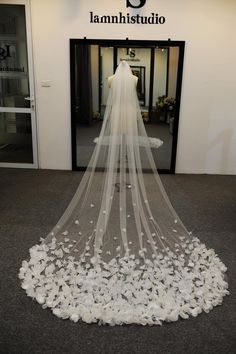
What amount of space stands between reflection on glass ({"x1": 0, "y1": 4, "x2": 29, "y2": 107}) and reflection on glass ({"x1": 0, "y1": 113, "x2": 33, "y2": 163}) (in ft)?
0.69

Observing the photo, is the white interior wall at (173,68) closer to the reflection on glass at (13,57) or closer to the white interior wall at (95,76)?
the white interior wall at (95,76)

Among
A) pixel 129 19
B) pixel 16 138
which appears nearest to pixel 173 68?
pixel 129 19

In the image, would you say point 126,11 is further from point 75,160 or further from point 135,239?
point 135,239

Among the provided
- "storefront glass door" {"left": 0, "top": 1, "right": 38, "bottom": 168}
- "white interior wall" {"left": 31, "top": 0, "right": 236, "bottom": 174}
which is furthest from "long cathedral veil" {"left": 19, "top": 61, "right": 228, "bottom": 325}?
"storefront glass door" {"left": 0, "top": 1, "right": 38, "bottom": 168}

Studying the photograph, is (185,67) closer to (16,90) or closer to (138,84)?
(138,84)

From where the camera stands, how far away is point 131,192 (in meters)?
2.93

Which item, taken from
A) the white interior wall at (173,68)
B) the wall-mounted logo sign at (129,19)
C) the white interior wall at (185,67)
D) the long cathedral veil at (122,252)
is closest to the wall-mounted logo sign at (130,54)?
the white interior wall at (185,67)

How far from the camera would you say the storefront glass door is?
4375 mm

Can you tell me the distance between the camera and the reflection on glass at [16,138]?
15.8 feet

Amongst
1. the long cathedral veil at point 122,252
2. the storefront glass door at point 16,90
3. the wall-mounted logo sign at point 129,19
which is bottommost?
the long cathedral veil at point 122,252

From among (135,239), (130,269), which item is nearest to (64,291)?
(130,269)

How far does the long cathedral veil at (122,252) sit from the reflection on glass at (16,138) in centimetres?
221

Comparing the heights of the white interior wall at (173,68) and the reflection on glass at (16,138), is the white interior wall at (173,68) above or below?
above

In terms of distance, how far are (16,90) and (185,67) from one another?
2.49 metres
